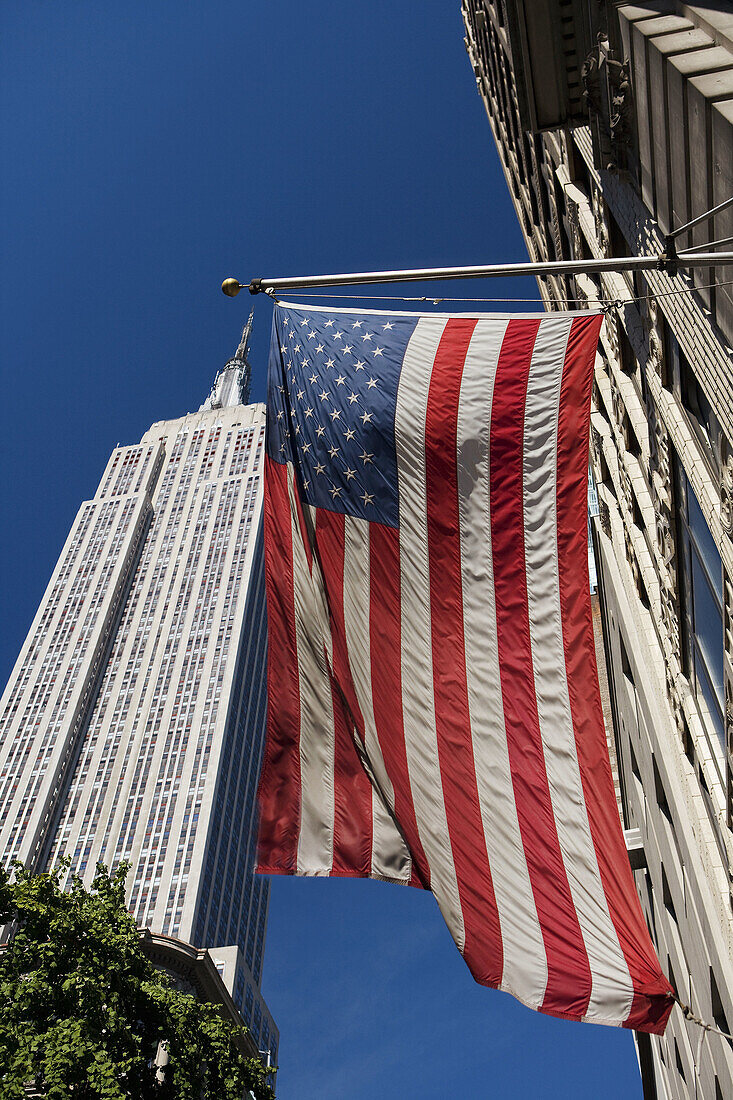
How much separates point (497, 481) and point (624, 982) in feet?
16.1

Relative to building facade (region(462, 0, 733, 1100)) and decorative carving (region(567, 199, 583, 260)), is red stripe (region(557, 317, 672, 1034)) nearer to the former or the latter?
building facade (region(462, 0, 733, 1100))

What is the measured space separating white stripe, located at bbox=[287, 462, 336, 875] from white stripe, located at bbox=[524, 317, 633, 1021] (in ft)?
8.37

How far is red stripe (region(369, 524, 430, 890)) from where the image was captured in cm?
920

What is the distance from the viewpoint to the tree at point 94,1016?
18.2 m

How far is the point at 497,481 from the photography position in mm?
9367

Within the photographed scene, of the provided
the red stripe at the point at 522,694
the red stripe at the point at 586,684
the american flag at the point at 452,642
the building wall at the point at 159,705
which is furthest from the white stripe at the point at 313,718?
the building wall at the point at 159,705

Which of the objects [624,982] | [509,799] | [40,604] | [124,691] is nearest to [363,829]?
[509,799]

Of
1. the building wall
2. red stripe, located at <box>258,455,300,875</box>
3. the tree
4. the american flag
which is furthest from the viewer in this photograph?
the building wall

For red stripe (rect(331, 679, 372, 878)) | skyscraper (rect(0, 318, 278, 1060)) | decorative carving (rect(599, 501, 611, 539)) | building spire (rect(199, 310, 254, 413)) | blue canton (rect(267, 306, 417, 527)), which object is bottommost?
red stripe (rect(331, 679, 372, 878))

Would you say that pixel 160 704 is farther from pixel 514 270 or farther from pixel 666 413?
pixel 514 270

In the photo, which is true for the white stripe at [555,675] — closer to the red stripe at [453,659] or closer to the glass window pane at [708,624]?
the red stripe at [453,659]

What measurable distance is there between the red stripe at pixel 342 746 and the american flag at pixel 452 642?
24 millimetres

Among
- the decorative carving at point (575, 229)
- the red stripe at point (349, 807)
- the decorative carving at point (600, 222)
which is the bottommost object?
the red stripe at point (349, 807)

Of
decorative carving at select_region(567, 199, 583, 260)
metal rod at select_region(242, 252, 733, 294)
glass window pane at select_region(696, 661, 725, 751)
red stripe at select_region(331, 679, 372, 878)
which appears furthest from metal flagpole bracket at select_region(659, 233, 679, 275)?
decorative carving at select_region(567, 199, 583, 260)
